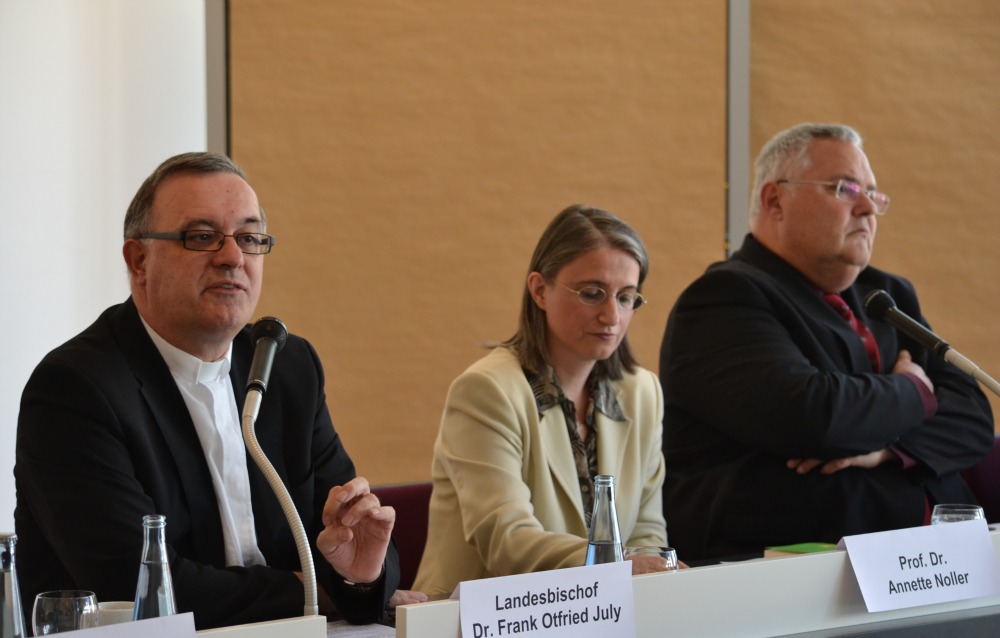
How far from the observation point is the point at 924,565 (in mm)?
1667

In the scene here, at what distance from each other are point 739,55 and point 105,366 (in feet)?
9.48

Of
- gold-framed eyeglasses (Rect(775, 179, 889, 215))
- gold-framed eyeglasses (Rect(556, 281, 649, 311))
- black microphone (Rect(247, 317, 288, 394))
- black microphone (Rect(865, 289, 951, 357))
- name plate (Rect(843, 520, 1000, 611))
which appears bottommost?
name plate (Rect(843, 520, 1000, 611))

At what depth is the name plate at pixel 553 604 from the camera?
1.29 meters

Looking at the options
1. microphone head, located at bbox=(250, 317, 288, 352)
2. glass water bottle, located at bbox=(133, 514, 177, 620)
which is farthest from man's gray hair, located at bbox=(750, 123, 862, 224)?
glass water bottle, located at bbox=(133, 514, 177, 620)

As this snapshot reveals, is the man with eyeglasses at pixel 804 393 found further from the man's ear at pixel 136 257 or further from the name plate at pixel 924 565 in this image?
the man's ear at pixel 136 257

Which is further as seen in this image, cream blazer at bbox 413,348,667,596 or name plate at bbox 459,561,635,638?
cream blazer at bbox 413,348,667,596

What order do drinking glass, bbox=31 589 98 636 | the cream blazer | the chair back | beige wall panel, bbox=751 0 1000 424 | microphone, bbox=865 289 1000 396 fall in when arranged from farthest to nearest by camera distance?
beige wall panel, bbox=751 0 1000 424 < the chair back < the cream blazer < microphone, bbox=865 289 1000 396 < drinking glass, bbox=31 589 98 636

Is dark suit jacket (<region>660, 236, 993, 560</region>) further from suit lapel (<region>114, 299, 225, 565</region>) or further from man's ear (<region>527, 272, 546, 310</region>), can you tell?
suit lapel (<region>114, 299, 225, 565</region>)

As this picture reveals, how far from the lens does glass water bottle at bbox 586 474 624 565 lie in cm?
151

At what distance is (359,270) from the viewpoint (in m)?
3.61

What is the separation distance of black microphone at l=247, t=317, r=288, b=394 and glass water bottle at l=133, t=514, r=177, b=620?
311mm

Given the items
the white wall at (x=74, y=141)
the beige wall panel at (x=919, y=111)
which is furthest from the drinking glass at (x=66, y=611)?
the beige wall panel at (x=919, y=111)

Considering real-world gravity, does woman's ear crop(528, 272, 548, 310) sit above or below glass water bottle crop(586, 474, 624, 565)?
above

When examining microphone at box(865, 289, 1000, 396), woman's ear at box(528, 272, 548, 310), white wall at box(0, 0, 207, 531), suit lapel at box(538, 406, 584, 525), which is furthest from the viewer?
white wall at box(0, 0, 207, 531)
